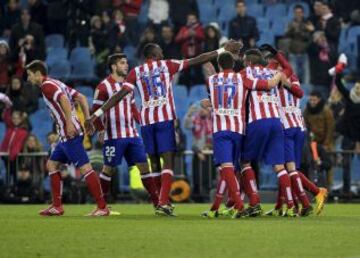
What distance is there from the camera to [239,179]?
667 inches

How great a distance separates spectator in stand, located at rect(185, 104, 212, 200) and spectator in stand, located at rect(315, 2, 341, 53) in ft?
11.2

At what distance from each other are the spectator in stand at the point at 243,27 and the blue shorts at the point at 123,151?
974 cm

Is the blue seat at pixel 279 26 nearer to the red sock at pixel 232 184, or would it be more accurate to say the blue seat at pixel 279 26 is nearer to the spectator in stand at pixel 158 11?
the spectator in stand at pixel 158 11

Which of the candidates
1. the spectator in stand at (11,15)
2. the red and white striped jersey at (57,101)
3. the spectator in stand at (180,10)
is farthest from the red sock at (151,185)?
the spectator in stand at (11,15)

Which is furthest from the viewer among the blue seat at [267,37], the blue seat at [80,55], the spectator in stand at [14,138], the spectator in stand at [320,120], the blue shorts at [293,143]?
the blue seat at [80,55]

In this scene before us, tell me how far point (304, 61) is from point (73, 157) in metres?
11.4

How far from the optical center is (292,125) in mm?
16750

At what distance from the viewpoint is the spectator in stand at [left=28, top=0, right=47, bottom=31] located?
2864 cm

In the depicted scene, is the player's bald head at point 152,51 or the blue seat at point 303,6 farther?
the blue seat at point 303,6

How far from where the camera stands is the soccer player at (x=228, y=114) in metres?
15.5

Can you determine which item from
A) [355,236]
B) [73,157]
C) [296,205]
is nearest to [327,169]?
[296,205]

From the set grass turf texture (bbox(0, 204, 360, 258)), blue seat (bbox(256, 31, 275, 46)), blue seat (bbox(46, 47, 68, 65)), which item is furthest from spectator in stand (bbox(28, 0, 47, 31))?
grass turf texture (bbox(0, 204, 360, 258))

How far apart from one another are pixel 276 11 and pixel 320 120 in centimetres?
633

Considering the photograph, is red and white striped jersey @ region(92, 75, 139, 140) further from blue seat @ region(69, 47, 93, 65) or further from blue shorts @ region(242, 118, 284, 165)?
blue seat @ region(69, 47, 93, 65)
